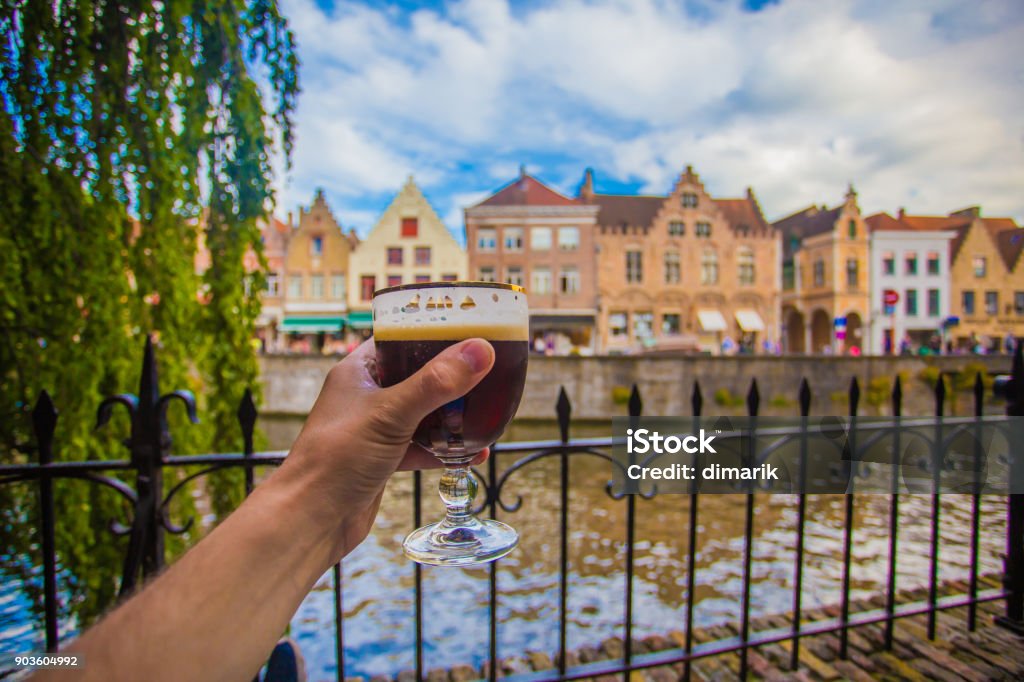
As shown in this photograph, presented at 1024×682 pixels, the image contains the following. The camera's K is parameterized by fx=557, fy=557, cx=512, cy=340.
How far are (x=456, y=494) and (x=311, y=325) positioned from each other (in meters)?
28.7

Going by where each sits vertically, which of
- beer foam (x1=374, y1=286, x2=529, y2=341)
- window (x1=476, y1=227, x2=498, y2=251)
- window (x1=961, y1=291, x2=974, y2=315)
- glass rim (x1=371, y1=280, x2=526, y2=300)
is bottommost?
beer foam (x1=374, y1=286, x2=529, y2=341)

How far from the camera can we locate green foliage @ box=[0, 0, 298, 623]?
229 cm

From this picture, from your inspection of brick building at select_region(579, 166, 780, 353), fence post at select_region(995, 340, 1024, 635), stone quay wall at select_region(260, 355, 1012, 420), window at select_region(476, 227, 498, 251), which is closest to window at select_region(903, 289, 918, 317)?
brick building at select_region(579, 166, 780, 353)

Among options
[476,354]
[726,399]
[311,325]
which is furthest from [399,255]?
[476,354]

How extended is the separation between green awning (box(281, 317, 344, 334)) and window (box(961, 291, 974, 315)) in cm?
3222

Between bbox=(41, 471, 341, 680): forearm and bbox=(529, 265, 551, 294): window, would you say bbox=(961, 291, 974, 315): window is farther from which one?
bbox=(41, 471, 341, 680): forearm

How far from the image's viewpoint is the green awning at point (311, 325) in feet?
90.7

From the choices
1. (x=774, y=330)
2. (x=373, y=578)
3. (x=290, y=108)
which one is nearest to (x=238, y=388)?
(x=290, y=108)

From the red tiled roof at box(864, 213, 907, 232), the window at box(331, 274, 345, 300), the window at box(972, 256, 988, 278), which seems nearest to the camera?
the window at box(331, 274, 345, 300)

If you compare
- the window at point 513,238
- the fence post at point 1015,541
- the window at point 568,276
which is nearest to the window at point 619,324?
the window at point 568,276

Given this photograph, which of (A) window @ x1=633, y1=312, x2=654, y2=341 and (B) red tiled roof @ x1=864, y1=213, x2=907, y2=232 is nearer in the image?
(A) window @ x1=633, y1=312, x2=654, y2=341

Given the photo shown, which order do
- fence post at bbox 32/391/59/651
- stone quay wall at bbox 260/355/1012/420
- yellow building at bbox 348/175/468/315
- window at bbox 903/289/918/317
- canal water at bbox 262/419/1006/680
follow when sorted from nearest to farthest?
fence post at bbox 32/391/59/651 → canal water at bbox 262/419/1006/680 → stone quay wall at bbox 260/355/1012/420 → yellow building at bbox 348/175/468/315 → window at bbox 903/289/918/317

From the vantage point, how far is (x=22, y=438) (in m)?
2.59

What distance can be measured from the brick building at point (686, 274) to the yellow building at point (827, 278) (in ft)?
12.2
